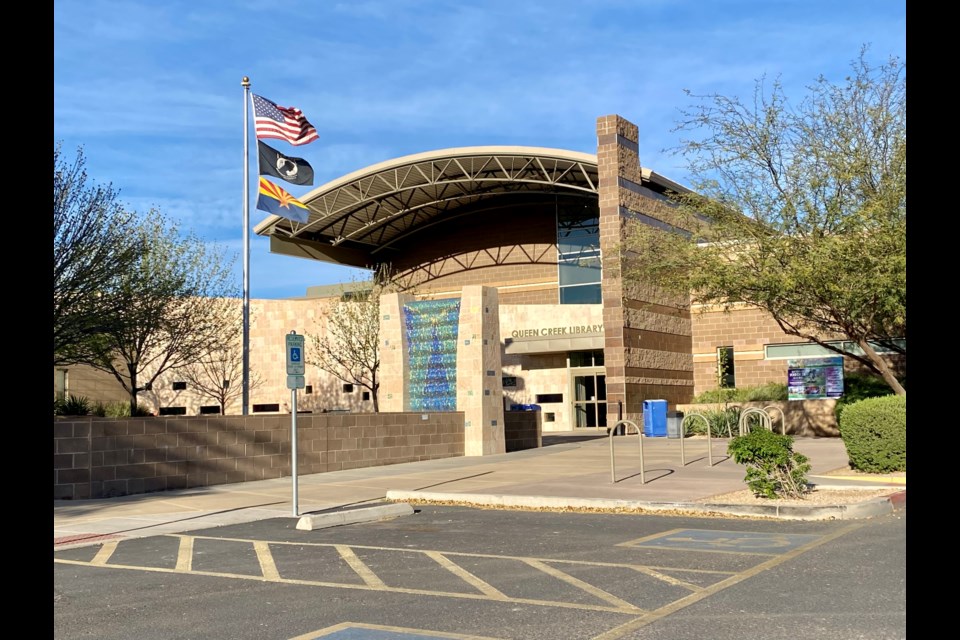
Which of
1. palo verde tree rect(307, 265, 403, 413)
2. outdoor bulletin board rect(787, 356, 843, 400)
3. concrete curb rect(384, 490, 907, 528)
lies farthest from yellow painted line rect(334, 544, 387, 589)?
palo verde tree rect(307, 265, 403, 413)

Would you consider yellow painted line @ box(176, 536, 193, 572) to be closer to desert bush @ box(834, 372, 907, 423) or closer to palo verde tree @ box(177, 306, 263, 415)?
desert bush @ box(834, 372, 907, 423)

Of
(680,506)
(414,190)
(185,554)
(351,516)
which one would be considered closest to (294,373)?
(351,516)

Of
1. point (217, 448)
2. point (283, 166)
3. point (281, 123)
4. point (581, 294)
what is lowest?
point (217, 448)

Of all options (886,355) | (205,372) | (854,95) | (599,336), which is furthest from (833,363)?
(205,372)

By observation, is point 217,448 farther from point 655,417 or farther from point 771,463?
point 655,417

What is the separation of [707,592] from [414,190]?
47.3 meters

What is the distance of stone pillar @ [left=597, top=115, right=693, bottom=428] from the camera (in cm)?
3678

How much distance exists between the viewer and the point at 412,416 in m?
24.6

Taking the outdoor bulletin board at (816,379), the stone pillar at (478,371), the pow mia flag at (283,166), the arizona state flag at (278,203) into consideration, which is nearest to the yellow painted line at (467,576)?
the stone pillar at (478,371)

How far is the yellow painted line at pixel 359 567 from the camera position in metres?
8.11

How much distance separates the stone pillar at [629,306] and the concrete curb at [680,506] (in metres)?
20.7

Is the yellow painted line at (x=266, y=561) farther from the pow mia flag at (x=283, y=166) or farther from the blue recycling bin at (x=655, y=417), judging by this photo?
the blue recycling bin at (x=655, y=417)

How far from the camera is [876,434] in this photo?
1628 centimetres
